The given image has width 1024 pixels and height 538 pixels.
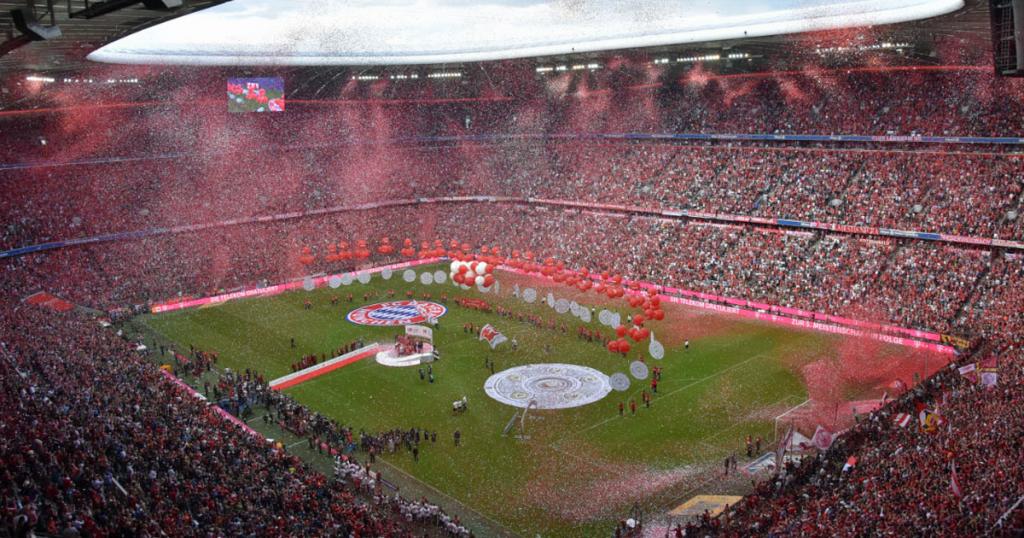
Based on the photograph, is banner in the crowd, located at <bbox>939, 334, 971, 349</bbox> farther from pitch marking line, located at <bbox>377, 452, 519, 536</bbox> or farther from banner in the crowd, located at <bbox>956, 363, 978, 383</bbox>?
pitch marking line, located at <bbox>377, 452, 519, 536</bbox>

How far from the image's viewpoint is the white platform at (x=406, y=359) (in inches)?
1543

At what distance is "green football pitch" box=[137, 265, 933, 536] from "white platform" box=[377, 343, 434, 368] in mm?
528

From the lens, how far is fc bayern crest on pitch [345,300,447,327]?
4647 cm

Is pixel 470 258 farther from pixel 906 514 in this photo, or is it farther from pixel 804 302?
pixel 906 514

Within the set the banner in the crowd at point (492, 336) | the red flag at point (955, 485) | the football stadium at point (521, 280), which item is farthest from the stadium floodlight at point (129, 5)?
the banner in the crowd at point (492, 336)

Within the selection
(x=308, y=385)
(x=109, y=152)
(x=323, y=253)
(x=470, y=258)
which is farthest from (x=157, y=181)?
(x=308, y=385)

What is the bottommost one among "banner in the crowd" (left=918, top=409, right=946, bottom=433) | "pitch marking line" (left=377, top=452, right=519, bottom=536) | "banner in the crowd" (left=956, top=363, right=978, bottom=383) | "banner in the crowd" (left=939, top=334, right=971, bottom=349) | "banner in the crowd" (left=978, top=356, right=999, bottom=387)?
"banner in the crowd" (left=939, top=334, right=971, bottom=349)

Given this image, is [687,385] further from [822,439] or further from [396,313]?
[396,313]

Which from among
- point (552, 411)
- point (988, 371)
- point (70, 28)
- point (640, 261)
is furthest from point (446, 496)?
point (640, 261)

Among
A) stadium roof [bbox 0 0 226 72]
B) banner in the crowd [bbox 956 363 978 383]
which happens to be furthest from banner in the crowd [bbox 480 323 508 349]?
stadium roof [bbox 0 0 226 72]

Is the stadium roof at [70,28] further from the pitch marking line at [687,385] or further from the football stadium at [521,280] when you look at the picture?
the pitch marking line at [687,385]

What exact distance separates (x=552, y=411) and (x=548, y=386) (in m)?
2.73

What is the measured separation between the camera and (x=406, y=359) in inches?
1560

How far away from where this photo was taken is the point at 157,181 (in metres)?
59.9
